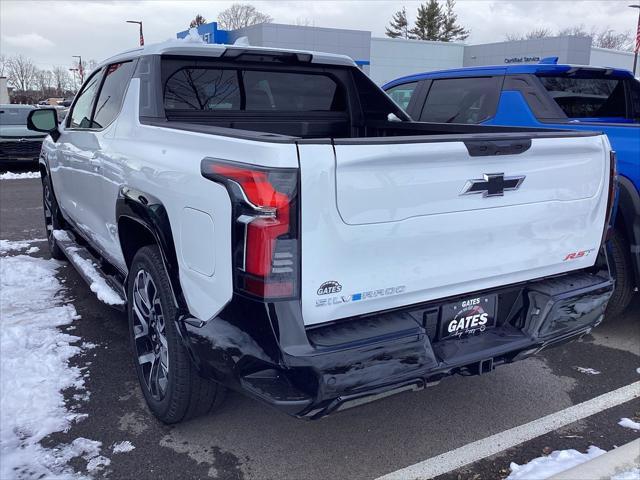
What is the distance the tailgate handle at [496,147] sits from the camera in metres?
2.54

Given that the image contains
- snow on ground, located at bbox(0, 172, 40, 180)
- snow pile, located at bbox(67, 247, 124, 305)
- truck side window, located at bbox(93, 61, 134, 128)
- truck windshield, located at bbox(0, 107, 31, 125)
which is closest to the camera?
snow pile, located at bbox(67, 247, 124, 305)

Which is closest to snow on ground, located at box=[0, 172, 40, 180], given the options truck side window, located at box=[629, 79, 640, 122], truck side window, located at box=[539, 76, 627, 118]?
truck side window, located at box=[539, 76, 627, 118]

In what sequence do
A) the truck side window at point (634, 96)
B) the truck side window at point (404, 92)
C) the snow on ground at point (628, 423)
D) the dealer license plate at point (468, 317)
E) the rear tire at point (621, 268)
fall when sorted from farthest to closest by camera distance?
the truck side window at point (404, 92) < the truck side window at point (634, 96) < the rear tire at point (621, 268) < the snow on ground at point (628, 423) < the dealer license plate at point (468, 317)

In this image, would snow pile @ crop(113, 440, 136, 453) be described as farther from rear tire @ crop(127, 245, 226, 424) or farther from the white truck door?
the white truck door

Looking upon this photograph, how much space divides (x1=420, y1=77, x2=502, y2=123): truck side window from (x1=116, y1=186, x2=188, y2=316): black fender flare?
3731mm

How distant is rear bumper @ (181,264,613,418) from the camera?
2.26 meters

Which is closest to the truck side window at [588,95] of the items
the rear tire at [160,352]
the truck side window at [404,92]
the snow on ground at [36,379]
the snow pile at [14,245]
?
the truck side window at [404,92]

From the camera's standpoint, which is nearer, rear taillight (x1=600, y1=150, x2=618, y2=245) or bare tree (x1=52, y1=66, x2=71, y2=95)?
rear taillight (x1=600, y1=150, x2=618, y2=245)

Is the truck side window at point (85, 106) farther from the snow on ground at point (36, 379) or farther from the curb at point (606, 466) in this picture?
the curb at point (606, 466)

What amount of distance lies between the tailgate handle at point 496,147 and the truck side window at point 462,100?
3.15 m

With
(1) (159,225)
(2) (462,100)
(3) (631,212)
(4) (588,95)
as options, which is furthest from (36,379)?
(4) (588,95)

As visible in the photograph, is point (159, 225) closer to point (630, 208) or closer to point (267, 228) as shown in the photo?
point (267, 228)

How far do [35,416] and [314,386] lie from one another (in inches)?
71.8

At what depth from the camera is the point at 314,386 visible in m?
2.27
